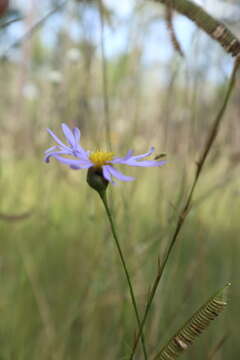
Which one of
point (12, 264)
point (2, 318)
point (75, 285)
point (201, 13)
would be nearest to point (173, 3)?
point (201, 13)

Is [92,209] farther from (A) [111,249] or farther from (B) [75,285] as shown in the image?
(B) [75,285]

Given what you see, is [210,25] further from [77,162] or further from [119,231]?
[119,231]

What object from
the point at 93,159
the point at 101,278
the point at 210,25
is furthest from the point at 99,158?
the point at 101,278

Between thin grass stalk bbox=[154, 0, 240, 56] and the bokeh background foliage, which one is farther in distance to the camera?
the bokeh background foliage

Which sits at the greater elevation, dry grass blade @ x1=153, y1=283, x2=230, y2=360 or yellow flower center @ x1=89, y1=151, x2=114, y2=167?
yellow flower center @ x1=89, y1=151, x2=114, y2=167

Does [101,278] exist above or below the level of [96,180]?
below

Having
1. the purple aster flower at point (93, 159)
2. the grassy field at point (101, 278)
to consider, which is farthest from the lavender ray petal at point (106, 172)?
the grassy field at point (101, 278)

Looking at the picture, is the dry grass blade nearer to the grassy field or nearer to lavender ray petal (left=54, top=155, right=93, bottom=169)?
lavender ray petal (left=54, top=155, right=93, bottom=169)

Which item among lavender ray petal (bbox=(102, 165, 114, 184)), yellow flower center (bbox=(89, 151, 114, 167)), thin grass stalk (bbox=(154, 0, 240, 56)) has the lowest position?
lavender ray petal (bbox=(102, 165, 114, 184))

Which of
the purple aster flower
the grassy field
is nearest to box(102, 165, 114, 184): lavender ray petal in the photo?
the purple aster flower
